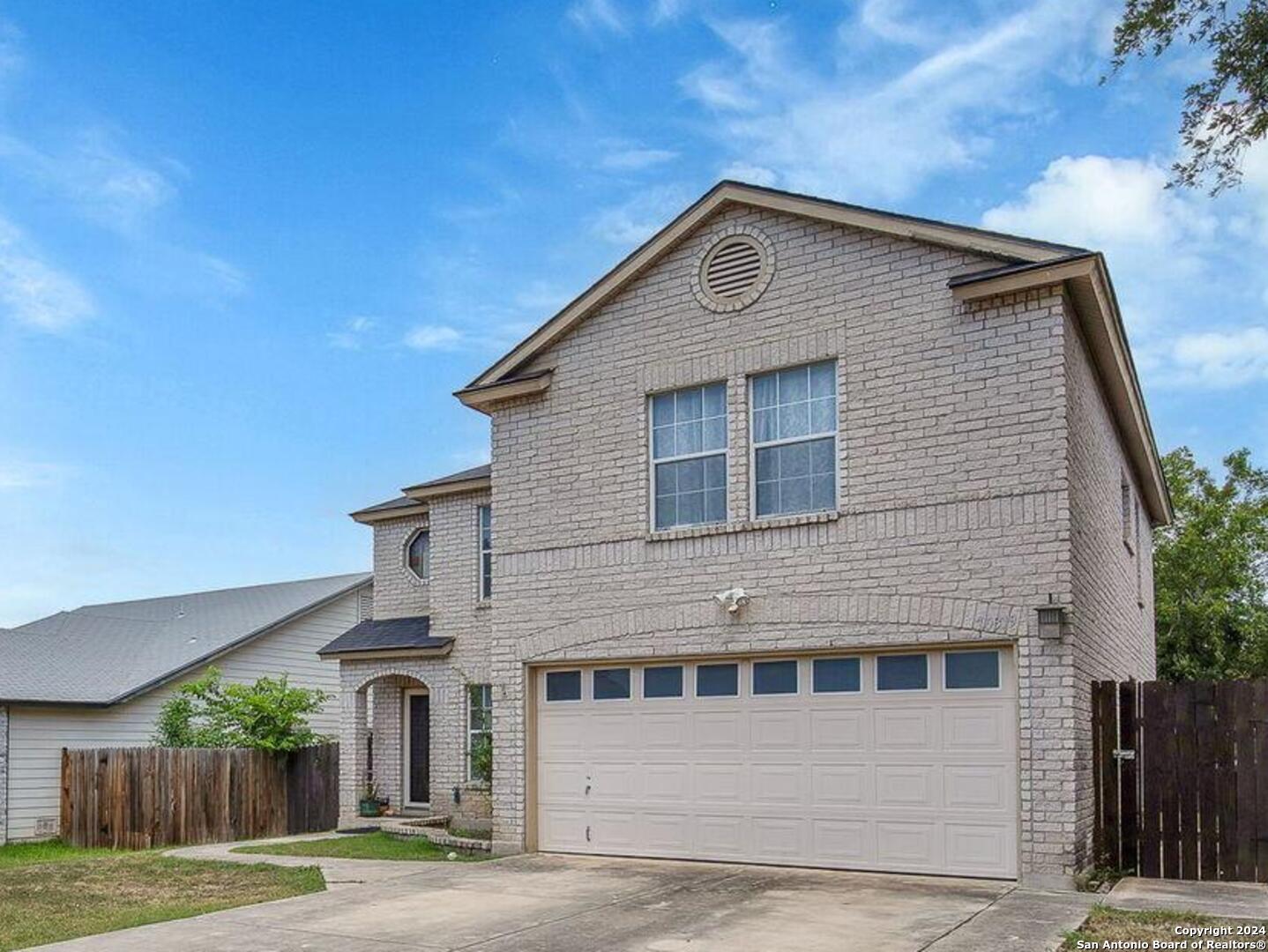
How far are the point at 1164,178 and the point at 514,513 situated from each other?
8.87m

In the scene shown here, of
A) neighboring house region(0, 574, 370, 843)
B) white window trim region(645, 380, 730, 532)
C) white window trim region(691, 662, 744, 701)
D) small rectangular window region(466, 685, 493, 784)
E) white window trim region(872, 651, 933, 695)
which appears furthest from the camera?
neighboring house region(0, 574, 370, 843)

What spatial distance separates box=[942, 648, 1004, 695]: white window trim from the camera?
1172 centimetres

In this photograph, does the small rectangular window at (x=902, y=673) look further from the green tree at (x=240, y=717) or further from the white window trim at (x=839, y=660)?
the green tree at (x=240, y=717)

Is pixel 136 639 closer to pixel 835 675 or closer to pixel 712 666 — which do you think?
pixel 712 666

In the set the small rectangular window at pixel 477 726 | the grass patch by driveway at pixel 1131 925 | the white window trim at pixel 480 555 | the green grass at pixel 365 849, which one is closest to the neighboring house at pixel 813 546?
the grass patch by driveway at pixel 1131 925

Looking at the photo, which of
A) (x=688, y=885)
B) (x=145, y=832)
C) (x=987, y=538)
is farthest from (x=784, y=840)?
(x=145, y=832)

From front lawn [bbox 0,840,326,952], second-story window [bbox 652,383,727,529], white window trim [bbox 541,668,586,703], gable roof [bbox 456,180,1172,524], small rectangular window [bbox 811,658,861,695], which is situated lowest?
front lawn [bbox 0,840,326,952]

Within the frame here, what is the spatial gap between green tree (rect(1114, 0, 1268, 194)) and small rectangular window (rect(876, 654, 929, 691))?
5.58 m

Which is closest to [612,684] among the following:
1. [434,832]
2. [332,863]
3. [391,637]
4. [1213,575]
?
[332,863]

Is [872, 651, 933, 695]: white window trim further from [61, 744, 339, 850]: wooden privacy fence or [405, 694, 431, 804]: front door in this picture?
[61, 744, 339, 850]: wooden privacy fence

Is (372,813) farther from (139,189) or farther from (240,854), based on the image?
(139,189)

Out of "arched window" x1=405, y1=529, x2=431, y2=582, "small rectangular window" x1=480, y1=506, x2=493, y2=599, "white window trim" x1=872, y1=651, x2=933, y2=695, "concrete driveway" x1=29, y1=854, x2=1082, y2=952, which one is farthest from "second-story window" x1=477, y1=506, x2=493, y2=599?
"white window trim" x1=872, y1=651, x2=933, y2=695

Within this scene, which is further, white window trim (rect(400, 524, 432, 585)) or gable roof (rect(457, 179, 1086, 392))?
white window trim (rect(400, 524, 432, 585))

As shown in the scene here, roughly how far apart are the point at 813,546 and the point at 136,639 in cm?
1942
